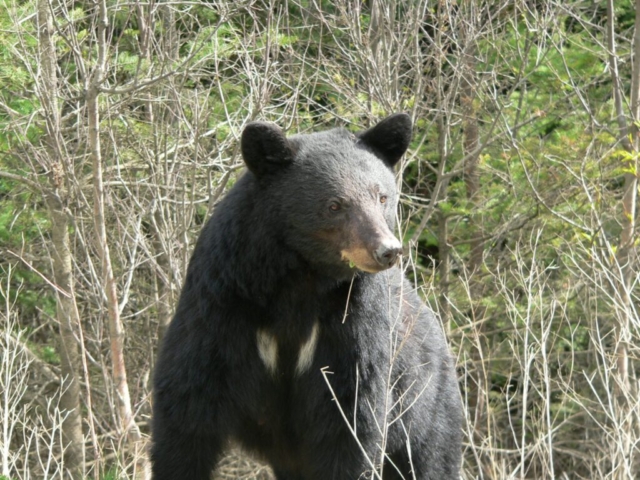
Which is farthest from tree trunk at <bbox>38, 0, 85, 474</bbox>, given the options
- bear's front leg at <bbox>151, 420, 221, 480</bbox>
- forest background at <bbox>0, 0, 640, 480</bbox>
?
bear's front leg at <bbox>151, 420, 221, 480</bbox>

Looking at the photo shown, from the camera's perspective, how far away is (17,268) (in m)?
8.12

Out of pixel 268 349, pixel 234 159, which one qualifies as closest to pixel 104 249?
pixel 234 159

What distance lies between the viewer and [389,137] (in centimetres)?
471

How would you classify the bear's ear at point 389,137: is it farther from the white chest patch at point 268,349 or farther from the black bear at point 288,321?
the white chest patch at point 268,349

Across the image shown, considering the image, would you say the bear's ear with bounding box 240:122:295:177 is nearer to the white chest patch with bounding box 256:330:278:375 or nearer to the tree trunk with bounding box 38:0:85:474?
the white chest patch with bounding box 256:330:278:375

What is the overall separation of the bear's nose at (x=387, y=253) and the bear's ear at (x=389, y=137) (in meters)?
0.81

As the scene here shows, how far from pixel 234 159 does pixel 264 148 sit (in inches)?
93.5

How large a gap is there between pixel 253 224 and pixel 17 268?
170 inches

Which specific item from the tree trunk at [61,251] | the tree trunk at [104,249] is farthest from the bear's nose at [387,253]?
the tree trunk at [104,249]

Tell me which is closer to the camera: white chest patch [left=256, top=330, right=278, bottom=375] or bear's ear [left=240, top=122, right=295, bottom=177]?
bear's ear [left=240, top=122, right=295, bottom=177]

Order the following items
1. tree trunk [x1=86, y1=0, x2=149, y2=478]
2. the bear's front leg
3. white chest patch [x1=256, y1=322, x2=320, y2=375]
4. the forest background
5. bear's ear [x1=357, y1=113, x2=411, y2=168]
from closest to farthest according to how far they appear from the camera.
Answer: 1. the bear's front leg
2. white chest patch [x1=256, y1=322, x2=320, y2=375]
3. bear's ear [x1=357, y1=113, x2=411, y2=168]
4. tree trunk [x1=86, y1=0, x2=149, y2=478]
5. the forest background

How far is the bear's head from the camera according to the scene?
4.32m

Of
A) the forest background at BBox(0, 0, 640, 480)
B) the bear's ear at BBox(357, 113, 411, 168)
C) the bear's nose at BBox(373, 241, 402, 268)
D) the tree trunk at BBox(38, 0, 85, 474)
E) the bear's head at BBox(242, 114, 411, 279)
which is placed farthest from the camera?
the forest background at BBox(0, 0, 640, 480)

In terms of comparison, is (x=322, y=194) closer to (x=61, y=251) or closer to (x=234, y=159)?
(x=234, y=159)
